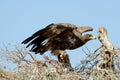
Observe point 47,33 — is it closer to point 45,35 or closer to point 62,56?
point 45,35

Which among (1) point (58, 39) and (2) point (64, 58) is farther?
(1) point (58, 39)

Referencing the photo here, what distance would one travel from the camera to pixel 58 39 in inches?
304

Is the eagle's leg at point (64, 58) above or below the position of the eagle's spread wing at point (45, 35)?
below

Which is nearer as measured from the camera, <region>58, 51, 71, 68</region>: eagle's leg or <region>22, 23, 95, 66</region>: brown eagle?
<region>58, 51, 71, 68</region>: eagle's leg

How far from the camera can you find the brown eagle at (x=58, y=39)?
7527 millimetres

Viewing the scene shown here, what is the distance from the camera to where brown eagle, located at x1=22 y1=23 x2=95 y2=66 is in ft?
24.7

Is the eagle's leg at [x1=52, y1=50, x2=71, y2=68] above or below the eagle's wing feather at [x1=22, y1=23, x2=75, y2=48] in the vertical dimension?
below

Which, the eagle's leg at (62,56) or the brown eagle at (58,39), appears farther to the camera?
the brown eagle at (58,39)

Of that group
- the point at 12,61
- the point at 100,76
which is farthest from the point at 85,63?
the point at 12,61

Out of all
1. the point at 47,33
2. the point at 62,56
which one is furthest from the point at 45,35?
the point at 62,56

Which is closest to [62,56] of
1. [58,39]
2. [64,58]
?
[64,58]

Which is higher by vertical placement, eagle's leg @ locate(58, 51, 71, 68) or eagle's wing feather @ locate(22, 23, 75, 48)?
eagle's wing feather @ locate(22, 23, 75, 48)

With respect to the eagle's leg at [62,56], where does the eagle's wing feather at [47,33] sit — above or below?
above

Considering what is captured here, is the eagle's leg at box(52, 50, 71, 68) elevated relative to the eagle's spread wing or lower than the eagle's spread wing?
lower
